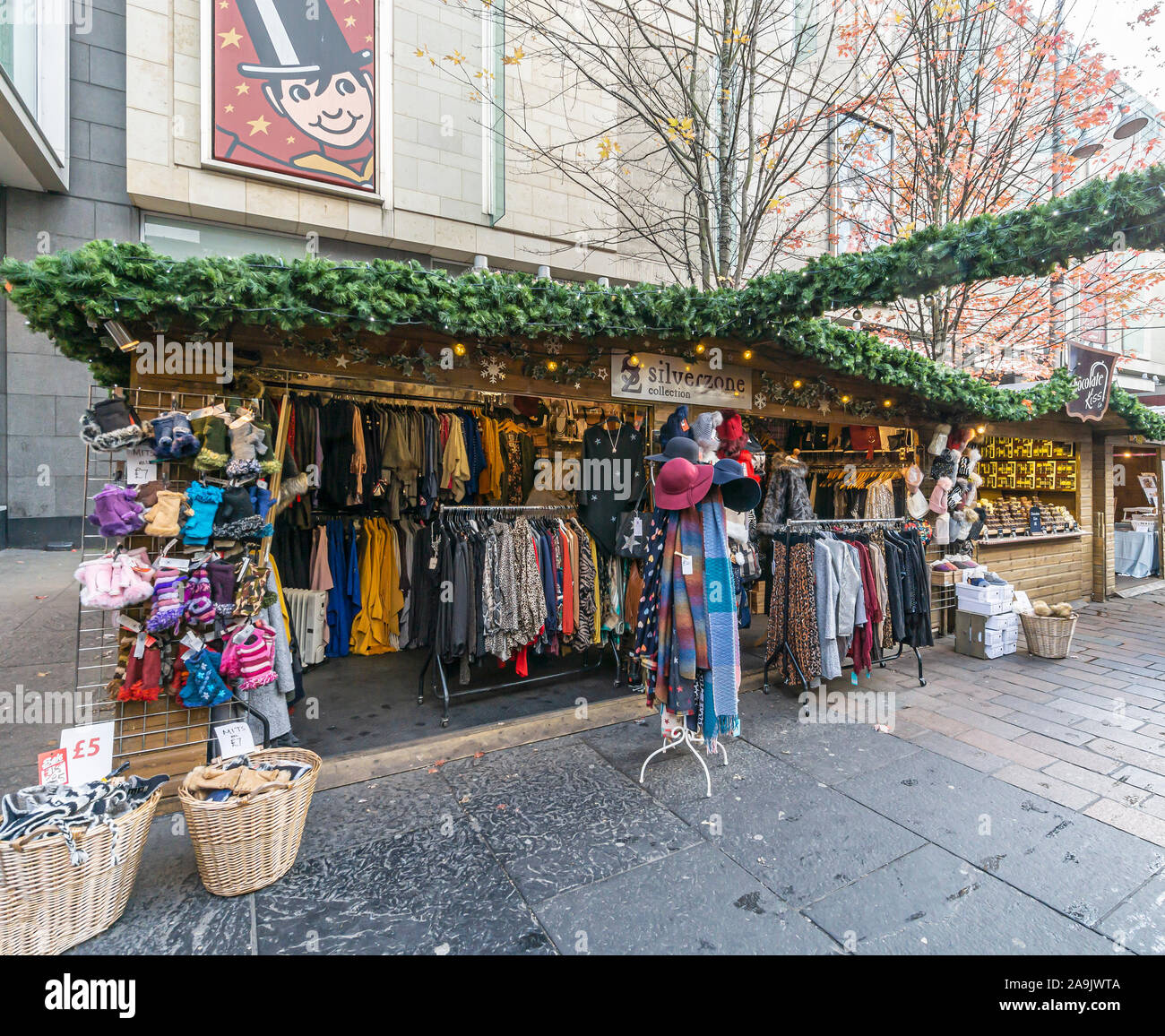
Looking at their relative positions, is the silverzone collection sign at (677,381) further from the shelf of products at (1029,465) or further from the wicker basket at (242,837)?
the shelf of products at (1029,465)

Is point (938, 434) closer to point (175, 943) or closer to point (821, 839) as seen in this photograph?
point (821, 839)

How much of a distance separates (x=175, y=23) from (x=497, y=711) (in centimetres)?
940

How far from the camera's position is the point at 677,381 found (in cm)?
494

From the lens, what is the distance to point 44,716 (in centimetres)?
413

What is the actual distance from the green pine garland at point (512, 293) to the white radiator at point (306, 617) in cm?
235

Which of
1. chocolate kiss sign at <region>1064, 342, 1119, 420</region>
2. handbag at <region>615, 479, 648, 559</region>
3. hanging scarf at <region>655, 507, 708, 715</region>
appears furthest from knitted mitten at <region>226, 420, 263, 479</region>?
chocolate kiss sign at <region>1064, 342, 1119, 420</region>

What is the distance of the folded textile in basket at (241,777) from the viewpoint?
2.57 meters

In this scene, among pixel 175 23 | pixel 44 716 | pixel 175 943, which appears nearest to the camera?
pixel 175 943

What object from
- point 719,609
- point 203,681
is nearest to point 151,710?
point 203,681

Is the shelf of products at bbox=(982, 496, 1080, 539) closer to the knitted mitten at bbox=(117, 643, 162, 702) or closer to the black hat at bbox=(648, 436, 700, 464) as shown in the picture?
the black hat at bbox=(648, 436, 700, 464)

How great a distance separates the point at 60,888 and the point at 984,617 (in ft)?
24.8

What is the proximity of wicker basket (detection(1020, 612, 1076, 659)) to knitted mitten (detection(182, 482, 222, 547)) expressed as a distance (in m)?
7.71

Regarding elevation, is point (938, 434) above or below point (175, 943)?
above
